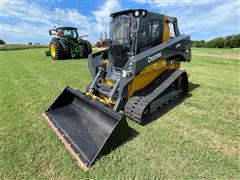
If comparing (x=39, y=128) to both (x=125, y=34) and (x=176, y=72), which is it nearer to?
(x=125, y=34)

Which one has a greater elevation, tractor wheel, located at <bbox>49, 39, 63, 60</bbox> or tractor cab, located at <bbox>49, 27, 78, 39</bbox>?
tractor cab, located at <bbox>49, 27, 78, 39</bbox>

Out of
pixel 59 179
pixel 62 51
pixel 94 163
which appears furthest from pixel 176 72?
pixel 62 51

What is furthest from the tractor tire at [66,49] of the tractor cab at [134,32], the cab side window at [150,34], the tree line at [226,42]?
the tree line at [226,42]

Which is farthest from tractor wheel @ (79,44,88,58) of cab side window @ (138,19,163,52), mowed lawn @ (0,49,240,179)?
cab side window @ (138,19,163,52)

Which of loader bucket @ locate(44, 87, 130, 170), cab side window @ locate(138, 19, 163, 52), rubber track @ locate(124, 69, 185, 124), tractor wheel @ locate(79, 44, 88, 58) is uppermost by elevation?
cab side window @ locate(138, 19, 163, 52)

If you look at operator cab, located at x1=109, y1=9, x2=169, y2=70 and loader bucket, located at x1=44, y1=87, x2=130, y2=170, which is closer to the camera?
loader bucket, located at x1=44, y1=87, x2=130, y2=170

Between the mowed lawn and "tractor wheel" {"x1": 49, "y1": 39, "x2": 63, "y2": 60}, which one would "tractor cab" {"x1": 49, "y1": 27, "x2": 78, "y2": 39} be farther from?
the mowed lawn

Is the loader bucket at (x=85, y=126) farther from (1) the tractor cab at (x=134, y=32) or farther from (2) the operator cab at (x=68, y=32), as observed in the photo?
(2) the operator cab at (x=68, y=32)

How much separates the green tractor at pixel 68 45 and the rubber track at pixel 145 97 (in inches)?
407

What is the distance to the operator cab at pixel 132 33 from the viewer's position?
3.98 meters

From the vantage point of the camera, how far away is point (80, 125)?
11.4 ft

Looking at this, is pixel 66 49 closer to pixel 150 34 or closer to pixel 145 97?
pixel 150 34

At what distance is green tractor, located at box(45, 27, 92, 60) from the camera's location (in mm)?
13273

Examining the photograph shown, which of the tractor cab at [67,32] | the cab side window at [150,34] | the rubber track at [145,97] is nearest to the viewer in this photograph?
the rubber track at [145,97]
